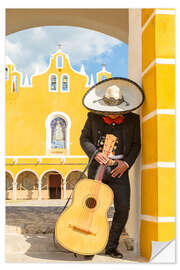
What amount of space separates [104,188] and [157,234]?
0.57 meters

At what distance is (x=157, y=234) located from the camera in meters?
3.12

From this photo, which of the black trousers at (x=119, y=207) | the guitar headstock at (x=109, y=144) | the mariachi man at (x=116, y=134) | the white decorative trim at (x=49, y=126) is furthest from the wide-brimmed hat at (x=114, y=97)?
the white decorative trim at (x=49, y=126)

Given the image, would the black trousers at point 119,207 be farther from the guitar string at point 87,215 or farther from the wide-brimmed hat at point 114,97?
the wide-brimmed hat at point 114,97

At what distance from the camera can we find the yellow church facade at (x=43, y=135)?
1753 cm

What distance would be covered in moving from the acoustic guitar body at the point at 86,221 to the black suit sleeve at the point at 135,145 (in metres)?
0.36

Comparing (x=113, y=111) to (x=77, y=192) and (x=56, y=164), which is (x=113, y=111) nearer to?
(x=77, y=192)

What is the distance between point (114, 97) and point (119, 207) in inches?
39.1

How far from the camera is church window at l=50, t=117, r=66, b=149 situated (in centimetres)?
1805

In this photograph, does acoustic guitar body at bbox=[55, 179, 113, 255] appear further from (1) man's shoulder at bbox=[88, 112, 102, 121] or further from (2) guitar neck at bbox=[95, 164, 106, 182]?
(1) man's shoulder at bbox=[88, 112, 102, 121]

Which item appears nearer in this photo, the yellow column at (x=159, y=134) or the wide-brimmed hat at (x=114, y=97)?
the yellow column at (x=159, y=134)

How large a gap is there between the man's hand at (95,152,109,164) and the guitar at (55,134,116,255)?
0.64ft

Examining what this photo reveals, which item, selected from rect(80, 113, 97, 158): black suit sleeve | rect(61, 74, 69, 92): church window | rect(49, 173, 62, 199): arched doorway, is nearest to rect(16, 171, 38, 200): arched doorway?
rect(49, 173, 62, 199): arched doorway

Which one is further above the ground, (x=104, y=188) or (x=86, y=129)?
(x=86, y=129)
